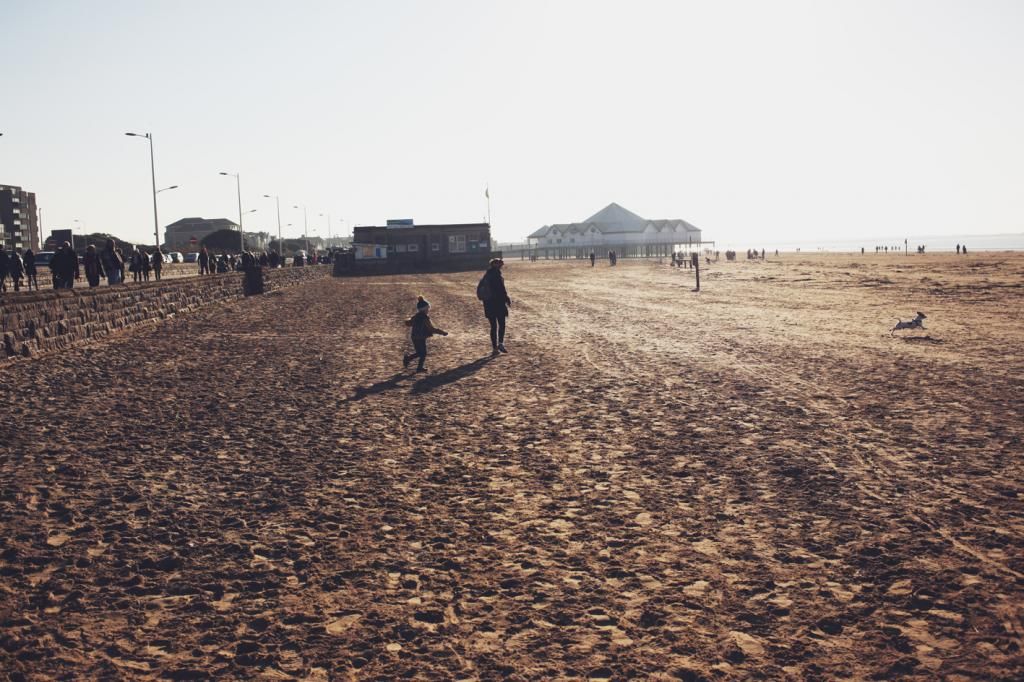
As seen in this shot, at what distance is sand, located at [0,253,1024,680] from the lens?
153 inches

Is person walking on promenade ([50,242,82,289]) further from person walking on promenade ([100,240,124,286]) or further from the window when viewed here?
the window


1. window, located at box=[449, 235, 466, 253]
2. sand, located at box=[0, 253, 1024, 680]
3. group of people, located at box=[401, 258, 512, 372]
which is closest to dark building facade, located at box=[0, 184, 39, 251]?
window, located at box=[449, 235, 466, 253]

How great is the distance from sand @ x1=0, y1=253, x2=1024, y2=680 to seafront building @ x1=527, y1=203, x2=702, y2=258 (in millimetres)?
127332

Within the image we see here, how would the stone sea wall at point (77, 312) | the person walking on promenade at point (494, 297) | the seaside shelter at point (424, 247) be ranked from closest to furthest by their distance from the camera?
the stone sea wall at point (77, 312) < the person walking on promenade at point (494, 297) < the seaside shelter at point (424, 247)

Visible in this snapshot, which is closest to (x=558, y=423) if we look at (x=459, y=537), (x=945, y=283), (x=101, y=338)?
(x=459, y=537)

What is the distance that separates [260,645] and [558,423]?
5389 mm

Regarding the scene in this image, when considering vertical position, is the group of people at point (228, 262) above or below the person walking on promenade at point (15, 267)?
above

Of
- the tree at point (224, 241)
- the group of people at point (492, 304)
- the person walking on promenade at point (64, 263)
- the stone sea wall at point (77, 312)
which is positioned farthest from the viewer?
the tree at point (224, 241)

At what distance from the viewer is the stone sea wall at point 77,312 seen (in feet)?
46.2

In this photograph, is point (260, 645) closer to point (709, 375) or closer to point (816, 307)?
point (709, 375)

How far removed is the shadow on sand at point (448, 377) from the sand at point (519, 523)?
0.32 feet

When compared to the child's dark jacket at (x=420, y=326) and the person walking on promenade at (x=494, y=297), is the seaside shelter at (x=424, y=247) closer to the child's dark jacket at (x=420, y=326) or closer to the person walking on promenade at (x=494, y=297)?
the person walking on promenade at (x=494, y=297)


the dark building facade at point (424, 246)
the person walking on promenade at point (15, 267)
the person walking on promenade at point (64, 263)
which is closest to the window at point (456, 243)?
the dark building facade at point (424, 246)

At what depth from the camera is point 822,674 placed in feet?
11.8
